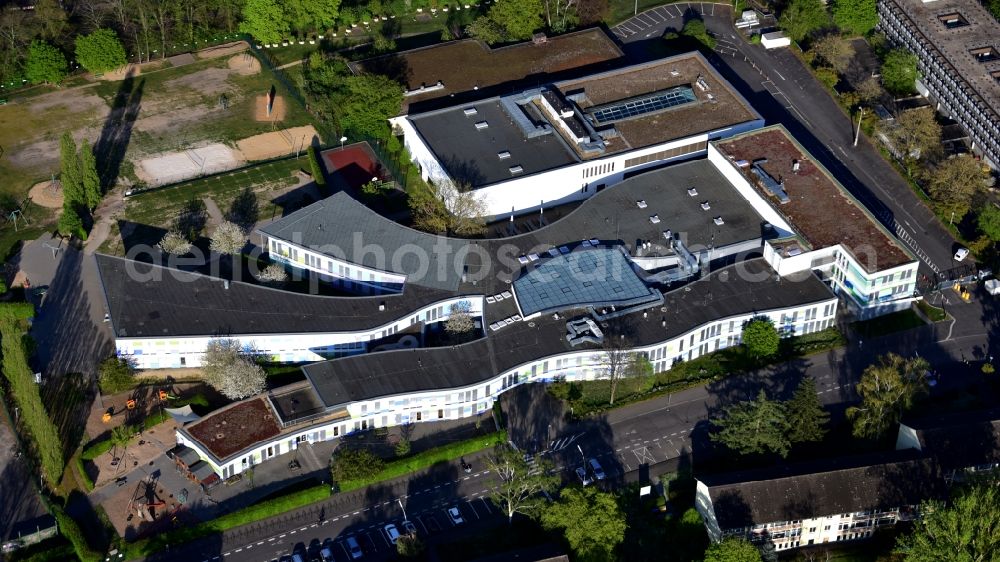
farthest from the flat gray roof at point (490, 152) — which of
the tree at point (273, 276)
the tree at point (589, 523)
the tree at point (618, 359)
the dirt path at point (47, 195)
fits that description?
the tree at point (589, 523)

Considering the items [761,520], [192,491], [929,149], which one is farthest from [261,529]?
[929,149]

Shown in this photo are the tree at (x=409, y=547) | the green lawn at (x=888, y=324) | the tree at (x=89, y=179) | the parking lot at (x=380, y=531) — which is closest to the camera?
the tree at (x=409, y=547)

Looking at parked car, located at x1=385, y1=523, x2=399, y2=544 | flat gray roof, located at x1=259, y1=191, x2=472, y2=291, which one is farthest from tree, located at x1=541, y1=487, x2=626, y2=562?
flat gray roof, located at x1=259, y1=191, x2=472, y2=291

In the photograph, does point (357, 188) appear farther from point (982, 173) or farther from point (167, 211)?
point (982, 173)

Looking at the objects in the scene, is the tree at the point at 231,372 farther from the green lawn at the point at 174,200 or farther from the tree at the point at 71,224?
the tree at the point at 71,224

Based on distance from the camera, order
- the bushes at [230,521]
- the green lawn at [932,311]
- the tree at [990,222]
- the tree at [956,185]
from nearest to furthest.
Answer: the bushes at [230,521] → the green lawn at [932,311] → the tree at [990,222] → the tree at [956,185]

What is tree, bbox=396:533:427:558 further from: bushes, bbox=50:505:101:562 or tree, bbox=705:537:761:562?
bushes, bbox=50:505:101:562

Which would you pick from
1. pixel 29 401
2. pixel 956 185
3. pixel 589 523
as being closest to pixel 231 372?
pixel 29 401
